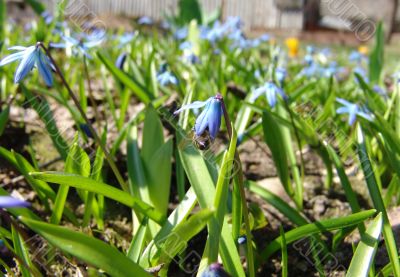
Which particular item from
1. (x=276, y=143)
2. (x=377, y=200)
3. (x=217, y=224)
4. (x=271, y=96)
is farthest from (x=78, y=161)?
(x=377, y=200)

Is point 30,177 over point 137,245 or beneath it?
over

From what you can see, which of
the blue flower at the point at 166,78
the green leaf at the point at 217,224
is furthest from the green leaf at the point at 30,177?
the blue flower at the point at 166,78

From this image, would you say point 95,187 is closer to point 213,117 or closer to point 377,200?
point 213,117

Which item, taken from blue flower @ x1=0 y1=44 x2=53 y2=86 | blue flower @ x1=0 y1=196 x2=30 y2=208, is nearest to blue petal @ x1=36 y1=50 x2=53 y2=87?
blue flower @ x1=0 y1=44 x2=53 y2=86

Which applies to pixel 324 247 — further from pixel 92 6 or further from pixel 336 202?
pixel 92 6

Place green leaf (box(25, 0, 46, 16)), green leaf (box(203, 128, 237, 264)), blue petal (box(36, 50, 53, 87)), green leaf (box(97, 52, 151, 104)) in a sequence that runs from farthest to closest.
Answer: green leaf (box(25, 0, 46, 16))
green leaf (box(97, 52, 151, 104))
blue petal (box(36, 50, 53, 87))
green leaf (box(203, 128, 237, 264))

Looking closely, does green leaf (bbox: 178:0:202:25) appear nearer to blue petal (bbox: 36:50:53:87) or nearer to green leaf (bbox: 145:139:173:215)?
green leaf (bbox: 145:139:173:215)
